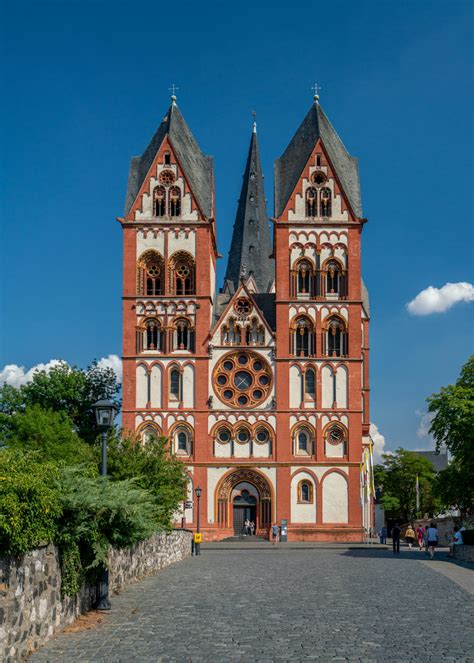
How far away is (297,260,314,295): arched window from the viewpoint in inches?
2566

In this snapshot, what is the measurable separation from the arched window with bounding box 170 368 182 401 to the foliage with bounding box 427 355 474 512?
24.7 meters

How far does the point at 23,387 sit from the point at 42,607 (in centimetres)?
6079

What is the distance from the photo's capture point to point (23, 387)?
72.9m

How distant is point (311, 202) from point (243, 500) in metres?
20.6

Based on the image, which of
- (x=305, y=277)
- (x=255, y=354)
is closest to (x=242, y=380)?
(x=255, y=354)

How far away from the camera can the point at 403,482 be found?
337ft

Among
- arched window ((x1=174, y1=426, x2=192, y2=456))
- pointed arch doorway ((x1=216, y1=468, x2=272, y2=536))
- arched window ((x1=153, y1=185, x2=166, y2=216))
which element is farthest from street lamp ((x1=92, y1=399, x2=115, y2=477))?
arched window ((x1=153, y1=185, x2=166, y2=216))

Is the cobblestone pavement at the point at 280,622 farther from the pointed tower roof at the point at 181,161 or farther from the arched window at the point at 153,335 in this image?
the pointed tower roof at the point at 181,161

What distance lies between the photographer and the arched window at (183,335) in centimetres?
6462

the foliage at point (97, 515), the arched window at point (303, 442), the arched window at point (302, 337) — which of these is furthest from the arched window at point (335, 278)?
the foliage at point (97, 515)

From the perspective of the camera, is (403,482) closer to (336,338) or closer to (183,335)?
(336,338)

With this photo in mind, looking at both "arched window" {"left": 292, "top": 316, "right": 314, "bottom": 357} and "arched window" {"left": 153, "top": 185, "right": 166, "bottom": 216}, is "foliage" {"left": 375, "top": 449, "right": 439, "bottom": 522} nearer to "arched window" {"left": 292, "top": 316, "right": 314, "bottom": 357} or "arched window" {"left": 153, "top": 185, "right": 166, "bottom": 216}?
"arched window" {"left": 292, "top": 316, "right": 314, "bottom": 357}

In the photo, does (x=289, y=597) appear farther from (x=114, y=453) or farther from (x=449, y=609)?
(x=114, y=453)

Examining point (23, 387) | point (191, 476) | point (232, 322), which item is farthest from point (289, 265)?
point (23, 387)
